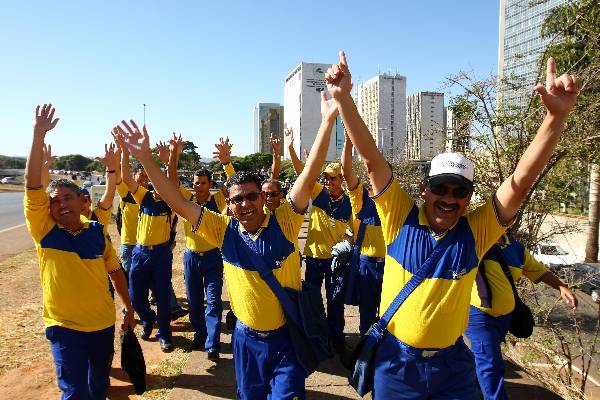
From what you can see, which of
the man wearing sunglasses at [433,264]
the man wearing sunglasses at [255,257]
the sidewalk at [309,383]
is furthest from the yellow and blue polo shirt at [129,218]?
the man wearing sunglasses at [433,264]

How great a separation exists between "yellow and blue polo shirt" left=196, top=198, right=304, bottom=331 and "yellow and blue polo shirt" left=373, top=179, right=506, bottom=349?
76 centimetres

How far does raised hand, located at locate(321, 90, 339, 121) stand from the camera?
112 inches

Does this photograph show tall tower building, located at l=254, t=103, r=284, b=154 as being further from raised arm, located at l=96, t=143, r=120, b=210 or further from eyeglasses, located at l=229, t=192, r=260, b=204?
eyeglasses, located at l=229, t=192, r=260, b=204

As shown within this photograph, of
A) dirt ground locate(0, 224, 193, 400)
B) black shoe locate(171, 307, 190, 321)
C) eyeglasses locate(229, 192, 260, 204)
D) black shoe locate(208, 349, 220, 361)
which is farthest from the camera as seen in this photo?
black shoe locate(171, 307, 190, 321)

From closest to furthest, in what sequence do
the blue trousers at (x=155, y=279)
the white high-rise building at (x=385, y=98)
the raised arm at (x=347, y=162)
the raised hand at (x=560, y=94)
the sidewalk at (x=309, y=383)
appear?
1. the raised hand at (x=560, y=94)
2. the raised arm at (x=347, y=162)
3. the sidewalk at (x=309, y=383)
4. the blue trousers at (x=155, y=279)
5. the white high-rise building at (x=385, y=98)

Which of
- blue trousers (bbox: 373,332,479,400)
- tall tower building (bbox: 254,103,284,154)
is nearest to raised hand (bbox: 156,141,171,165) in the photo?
blue trousers (bbox: 373,332,479,400)

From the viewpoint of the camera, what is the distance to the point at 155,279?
542 centimetres

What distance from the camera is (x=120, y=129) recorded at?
9.28ft

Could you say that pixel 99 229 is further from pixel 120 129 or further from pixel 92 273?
pixel 120 129

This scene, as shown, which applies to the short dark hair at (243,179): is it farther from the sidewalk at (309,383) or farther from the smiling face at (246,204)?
the sidewalk at (309,383)

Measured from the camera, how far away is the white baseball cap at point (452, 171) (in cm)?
226

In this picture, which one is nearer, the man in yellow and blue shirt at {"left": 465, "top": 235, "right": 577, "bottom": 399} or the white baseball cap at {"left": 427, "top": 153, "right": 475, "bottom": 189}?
the white baseball cap at {"left": 427, "top": 153, "right": 475, "bottom": 189}

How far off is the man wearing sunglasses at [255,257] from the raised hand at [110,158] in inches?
71.2

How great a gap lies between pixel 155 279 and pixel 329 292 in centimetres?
213
